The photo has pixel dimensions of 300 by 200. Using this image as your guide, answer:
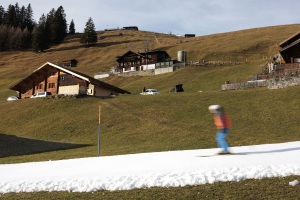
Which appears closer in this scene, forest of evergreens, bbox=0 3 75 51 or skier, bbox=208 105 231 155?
skier, bbox=208 105 231 155

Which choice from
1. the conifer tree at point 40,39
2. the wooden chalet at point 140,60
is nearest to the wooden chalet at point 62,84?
the wooden chalet at point 140,60

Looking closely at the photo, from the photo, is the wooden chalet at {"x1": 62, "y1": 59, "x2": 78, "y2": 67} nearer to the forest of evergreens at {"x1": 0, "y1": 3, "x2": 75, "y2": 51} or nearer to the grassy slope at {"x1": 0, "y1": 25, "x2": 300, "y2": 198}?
the forest of evergreens at {"x1": 0, "y1": 3, "x2": 75, "y2": 51}

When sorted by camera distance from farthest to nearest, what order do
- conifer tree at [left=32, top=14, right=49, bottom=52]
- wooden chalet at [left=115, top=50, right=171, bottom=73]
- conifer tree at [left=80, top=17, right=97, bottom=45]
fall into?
→ conifer tree at [left=80, top=17, right=97, bottom=45] → conifer tree at [left=32, top=14, right=49, bottom=52] → wooden chalet at [left=115, top=50, right=171, bottom=73]

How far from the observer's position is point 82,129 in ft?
133

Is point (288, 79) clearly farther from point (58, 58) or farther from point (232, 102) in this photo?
point (58, 58)

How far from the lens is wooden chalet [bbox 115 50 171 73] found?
10475 centimetres

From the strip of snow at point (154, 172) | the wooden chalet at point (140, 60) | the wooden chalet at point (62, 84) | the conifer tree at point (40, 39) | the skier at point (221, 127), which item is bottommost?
the strip of snow at point (154, 172)

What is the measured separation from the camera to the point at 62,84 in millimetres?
68312

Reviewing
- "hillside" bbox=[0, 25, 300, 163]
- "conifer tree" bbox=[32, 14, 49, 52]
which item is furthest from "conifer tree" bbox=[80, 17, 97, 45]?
"hillside" bbox=[0, 25, 300, 163]

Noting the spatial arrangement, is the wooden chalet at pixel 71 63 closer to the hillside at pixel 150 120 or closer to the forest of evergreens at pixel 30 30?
the forest of evergreens at pixel 30 30

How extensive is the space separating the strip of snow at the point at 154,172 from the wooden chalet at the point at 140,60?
8696 cm

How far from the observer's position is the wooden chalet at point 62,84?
213 ft

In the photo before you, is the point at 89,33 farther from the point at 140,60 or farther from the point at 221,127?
the point at 221,127

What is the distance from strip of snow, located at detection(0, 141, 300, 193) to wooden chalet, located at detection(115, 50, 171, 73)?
87.0m
